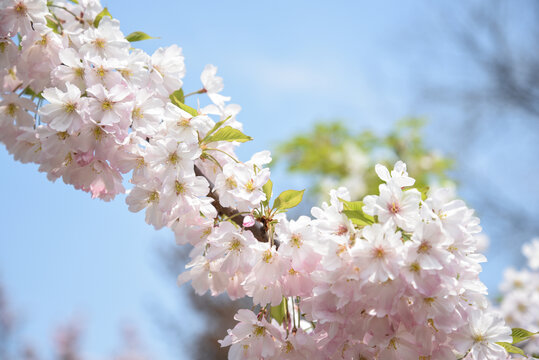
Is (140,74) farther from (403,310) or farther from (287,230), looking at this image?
(403,310)

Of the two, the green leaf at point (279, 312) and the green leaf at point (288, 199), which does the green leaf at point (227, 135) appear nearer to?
the green leaf at point (288, 199)

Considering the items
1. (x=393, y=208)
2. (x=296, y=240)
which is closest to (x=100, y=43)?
(x=296, y=240)

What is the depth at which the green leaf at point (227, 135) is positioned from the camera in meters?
1.04

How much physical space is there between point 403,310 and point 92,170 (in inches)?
30.1

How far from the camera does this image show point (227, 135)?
1.05 metres

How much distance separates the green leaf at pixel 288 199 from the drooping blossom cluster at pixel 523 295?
6.71 feet

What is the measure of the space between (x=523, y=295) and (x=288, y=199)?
2635 millimetres

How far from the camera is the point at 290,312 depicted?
1149 mm

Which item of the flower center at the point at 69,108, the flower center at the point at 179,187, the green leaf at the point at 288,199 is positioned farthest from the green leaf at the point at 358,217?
the flower center at the point at 69,108

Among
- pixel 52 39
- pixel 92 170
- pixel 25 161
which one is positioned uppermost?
pixel 52 39

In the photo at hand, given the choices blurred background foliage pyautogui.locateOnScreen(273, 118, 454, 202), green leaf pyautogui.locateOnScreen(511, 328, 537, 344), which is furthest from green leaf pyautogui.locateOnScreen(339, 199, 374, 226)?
blurred background foliage pyautogui.locateOnScreen(273, 118, 454, 202)

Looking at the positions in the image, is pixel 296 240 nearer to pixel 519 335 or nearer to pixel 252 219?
pixel 252 219

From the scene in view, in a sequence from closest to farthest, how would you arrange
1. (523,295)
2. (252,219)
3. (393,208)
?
1. (393,208)
2. (252,219)
3. (523,295)

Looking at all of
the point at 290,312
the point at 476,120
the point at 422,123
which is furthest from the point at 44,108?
the point at 476,120
